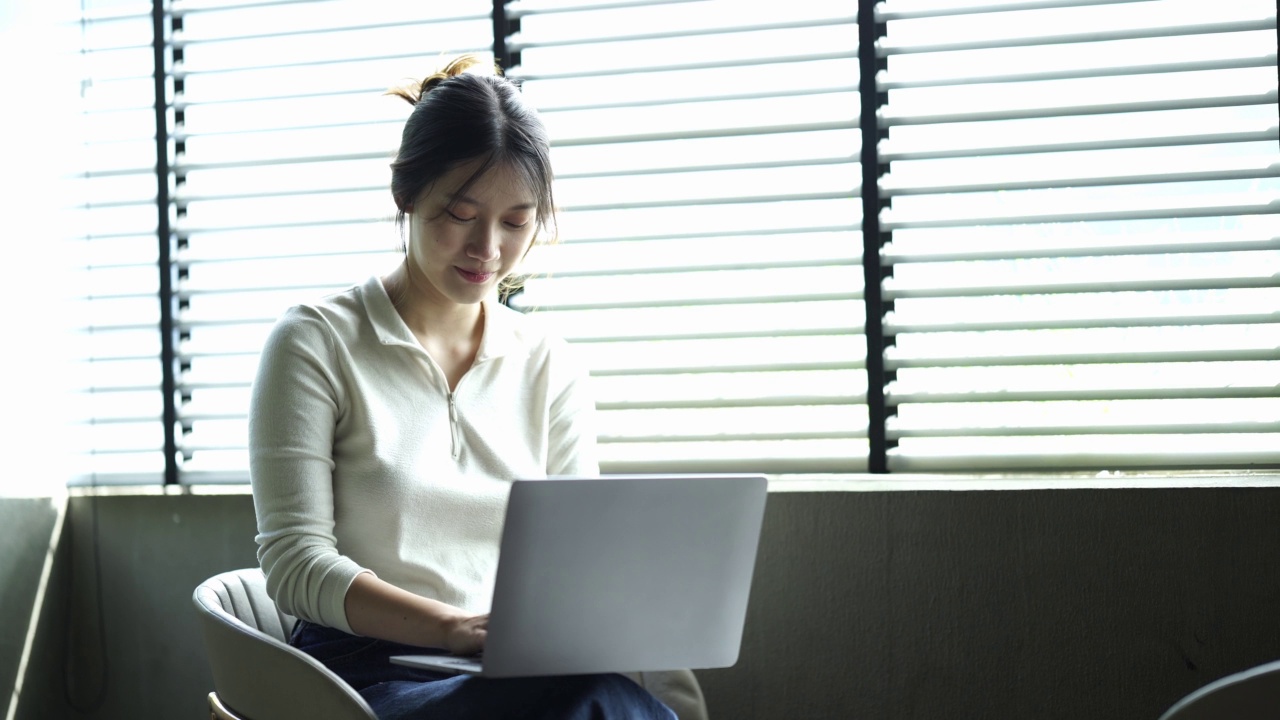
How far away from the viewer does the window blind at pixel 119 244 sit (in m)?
2.56

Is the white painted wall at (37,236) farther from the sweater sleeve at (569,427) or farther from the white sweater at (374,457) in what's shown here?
the sweater sleeve at (569,427)

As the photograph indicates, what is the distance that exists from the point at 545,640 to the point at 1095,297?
1381 mm

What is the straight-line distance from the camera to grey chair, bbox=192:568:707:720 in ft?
4.66

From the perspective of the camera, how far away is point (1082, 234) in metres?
2.13

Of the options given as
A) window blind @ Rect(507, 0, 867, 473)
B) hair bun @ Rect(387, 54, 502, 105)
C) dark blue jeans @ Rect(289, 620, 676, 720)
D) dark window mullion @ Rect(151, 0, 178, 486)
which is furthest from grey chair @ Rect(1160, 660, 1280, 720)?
dark window mullion @ Rect(151, 0, 178, 486)

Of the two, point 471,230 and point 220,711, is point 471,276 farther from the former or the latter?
point 220,711

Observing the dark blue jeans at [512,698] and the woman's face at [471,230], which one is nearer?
the dark blue jeans at [512,698]

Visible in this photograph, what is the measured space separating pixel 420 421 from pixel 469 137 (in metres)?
0.46

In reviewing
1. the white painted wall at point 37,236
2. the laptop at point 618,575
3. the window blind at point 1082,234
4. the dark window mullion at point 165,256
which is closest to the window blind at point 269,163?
the dark window mullion at point 165,256

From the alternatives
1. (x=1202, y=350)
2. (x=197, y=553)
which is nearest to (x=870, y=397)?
(x=1202, y=350)

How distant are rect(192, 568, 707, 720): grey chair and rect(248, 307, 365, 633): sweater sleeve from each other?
0.08 m

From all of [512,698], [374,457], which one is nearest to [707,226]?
[374,457]

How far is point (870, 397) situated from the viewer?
2.22m

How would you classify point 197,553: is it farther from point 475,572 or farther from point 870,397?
point 870,397
